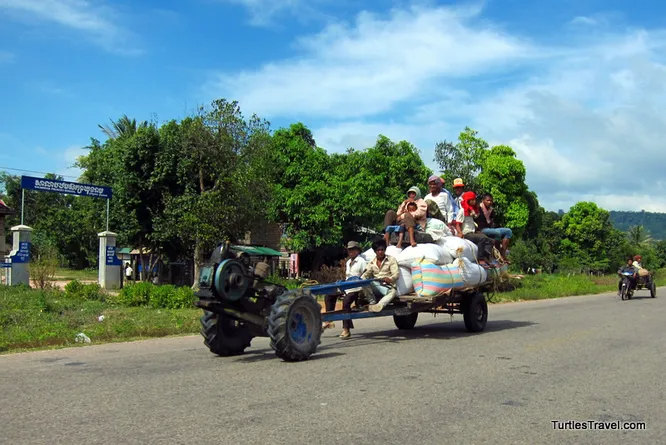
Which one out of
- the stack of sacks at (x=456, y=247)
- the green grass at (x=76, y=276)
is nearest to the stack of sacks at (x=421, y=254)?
the stack of sacks at (x=456, y=247)

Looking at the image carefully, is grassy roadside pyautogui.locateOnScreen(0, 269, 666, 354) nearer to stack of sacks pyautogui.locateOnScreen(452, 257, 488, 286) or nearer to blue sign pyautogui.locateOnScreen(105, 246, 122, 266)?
blue sign pyautogui.locateOnScreen(105, 246, 122, 266)

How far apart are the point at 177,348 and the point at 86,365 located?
1.99 meters

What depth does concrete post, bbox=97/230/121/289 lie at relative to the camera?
25.8 metres

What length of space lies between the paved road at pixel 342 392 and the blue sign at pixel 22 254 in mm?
14368

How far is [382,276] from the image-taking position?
10680mm

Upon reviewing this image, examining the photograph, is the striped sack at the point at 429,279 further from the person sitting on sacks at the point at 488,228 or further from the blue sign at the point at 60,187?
the blue sign at the point at 60,187

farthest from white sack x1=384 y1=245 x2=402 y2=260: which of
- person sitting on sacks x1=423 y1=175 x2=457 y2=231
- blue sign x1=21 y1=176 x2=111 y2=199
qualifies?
blue sign x1=21 y1=176 x2=111 y2=199

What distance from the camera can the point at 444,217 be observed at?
41.4 feet

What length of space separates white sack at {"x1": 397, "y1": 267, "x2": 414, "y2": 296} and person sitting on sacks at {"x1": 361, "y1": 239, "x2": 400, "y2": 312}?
0.51 ft

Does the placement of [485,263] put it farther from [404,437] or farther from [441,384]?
[404,437]

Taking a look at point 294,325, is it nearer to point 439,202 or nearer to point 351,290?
point 351,290

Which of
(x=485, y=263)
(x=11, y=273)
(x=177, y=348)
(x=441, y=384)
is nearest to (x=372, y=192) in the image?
(x=11, y=273)

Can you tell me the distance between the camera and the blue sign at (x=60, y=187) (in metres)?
23.9

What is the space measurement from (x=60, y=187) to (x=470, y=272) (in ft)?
62.0
